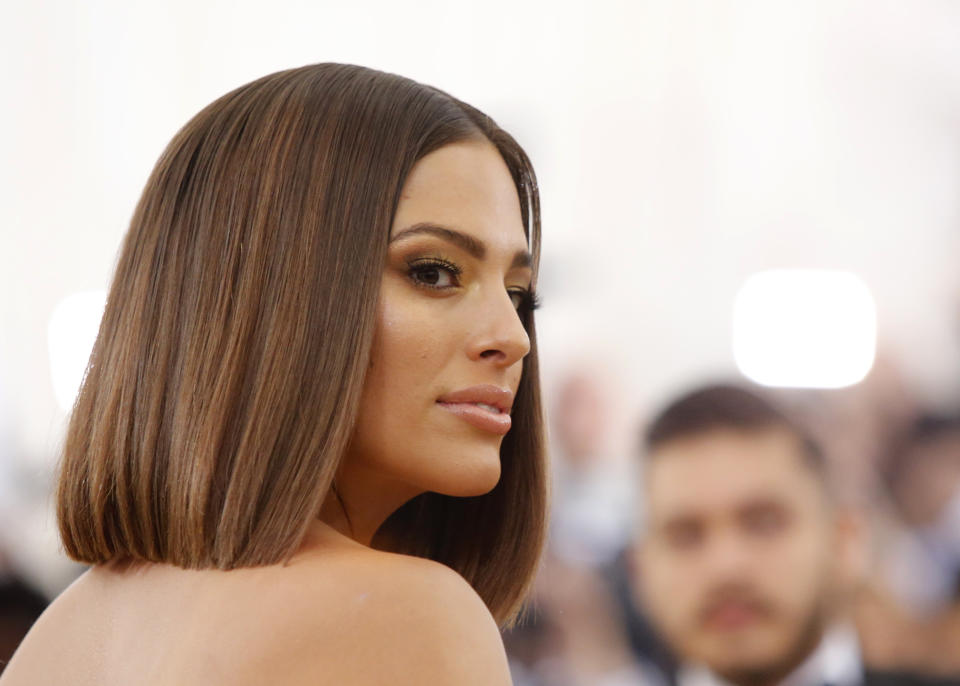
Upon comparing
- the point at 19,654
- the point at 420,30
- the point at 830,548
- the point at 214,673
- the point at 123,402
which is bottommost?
the point at 830,548

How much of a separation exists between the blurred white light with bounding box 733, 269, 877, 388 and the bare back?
3007 mm

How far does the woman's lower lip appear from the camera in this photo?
138cm

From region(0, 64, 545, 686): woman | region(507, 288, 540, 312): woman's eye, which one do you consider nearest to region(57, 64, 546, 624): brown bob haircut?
region(0, 64, 545, 686): woman

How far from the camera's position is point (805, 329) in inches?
157

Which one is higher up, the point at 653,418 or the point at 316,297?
the point at 316,297

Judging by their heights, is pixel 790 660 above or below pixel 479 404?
below

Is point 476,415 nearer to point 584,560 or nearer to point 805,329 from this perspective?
point 584,560

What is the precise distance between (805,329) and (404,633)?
3123 millimetres

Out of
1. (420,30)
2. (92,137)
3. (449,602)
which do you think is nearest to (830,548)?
(420,30)

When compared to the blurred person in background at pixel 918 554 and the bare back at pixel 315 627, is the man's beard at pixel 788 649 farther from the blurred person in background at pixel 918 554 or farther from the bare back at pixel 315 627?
the bare back at pixel 315 627

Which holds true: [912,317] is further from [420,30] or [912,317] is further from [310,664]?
[310,664]

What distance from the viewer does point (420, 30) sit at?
14.3ft

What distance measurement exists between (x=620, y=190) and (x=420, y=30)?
1.00 m

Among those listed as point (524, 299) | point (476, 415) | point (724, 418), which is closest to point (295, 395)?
point (476, 415)
